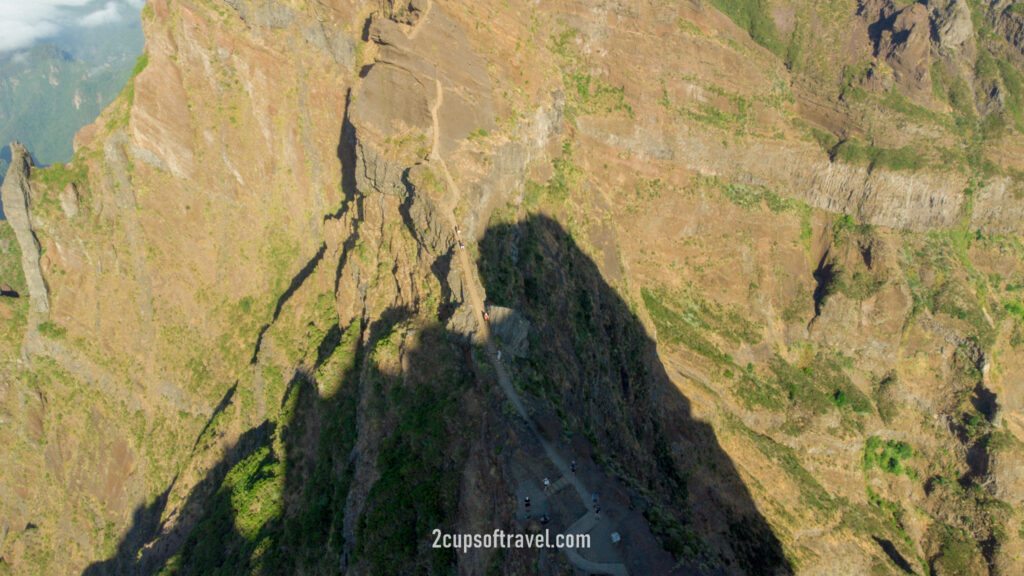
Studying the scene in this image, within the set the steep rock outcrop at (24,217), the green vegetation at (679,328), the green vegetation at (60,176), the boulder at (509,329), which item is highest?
the green vegetation at (60,176)

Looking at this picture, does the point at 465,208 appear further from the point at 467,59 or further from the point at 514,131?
the point at 467,59

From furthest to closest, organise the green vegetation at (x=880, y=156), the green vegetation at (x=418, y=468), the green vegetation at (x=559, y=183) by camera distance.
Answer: the green vegetation at (x=880, y=156) → the green vegetation at (x=559, y=183) → the green vegetation at (x=418, y=468)

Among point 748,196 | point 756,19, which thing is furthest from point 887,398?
point 756,19

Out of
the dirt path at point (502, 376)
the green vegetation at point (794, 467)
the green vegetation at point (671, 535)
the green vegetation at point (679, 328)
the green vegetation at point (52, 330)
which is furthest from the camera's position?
the green vegetation at point (679, 328)

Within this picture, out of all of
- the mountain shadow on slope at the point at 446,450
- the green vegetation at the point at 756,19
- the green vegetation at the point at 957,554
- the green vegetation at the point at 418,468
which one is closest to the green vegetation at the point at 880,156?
the green vegetation at the point at 756,19

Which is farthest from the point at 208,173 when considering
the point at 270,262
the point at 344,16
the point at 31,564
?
the point at 31,564

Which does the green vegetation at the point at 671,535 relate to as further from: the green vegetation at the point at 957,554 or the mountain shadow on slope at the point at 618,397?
the green vegetation at the point at 957,554
